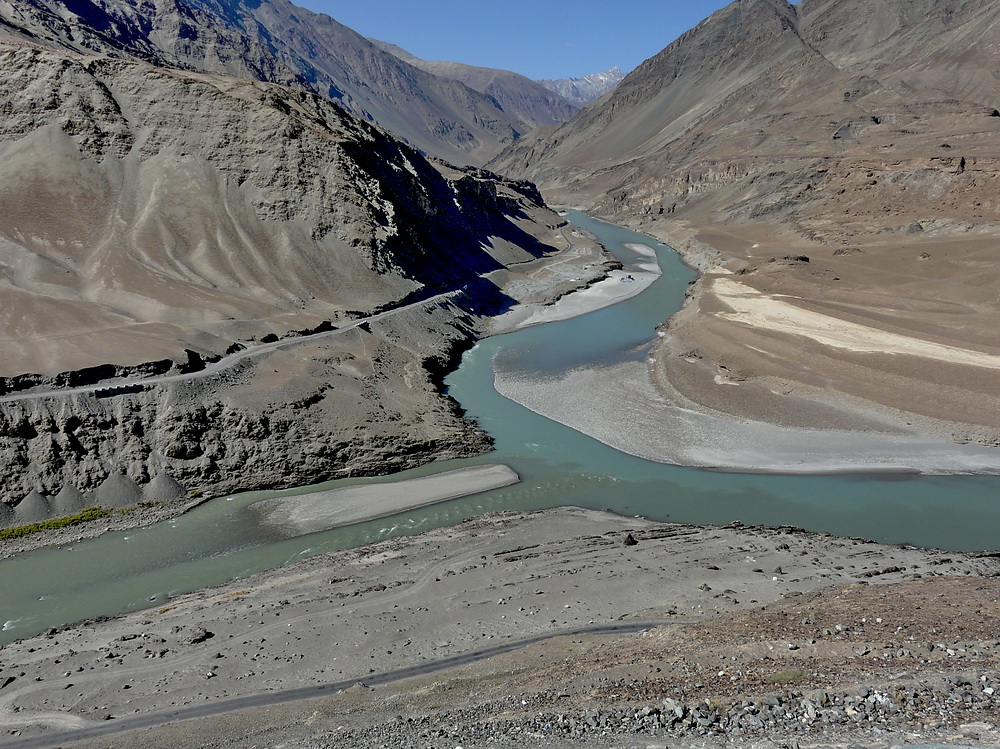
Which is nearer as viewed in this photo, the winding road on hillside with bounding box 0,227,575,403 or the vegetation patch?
the vegetation patch

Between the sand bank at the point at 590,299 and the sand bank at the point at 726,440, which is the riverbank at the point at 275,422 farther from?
the sand bank at the point at 590,299

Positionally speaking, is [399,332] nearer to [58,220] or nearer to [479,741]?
[58,220]

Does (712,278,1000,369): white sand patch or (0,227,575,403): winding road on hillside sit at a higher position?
(0,227,575,403): winding road on hillside

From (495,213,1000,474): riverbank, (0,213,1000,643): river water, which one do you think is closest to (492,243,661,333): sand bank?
(495,213,1000,474): riverbank

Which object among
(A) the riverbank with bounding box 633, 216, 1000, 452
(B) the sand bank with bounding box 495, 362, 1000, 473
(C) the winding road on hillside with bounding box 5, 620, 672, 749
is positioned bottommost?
(C) the winding road on hillside with bounding box 5, 620, 672, 749

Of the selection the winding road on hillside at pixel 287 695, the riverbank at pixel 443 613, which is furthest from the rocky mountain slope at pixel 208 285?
the winding road on hillside at pixel 287 695

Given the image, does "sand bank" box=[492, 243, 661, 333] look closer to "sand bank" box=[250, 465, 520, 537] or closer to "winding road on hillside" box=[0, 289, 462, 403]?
"winding road on hillside" box=[0, 289, 462, 403]

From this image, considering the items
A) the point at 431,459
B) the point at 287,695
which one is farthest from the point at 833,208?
the point at 287,695
